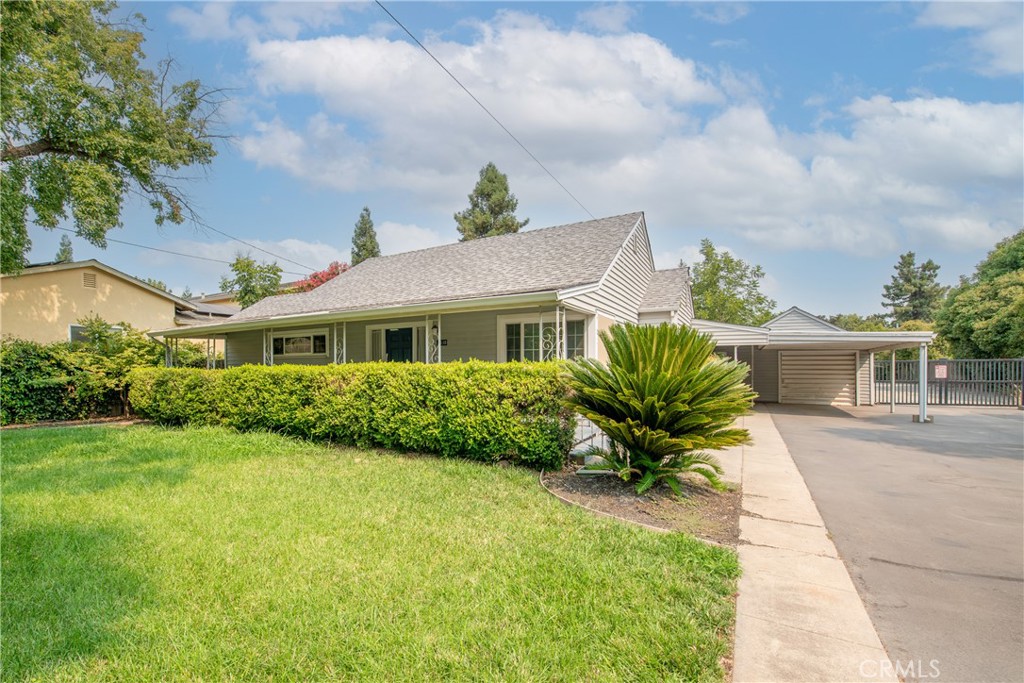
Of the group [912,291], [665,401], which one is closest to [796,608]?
[665,401]

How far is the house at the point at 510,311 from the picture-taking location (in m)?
9.81

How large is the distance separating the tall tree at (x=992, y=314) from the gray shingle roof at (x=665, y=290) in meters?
14.2

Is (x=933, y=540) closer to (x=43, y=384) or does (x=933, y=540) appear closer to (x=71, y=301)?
(x=43, y=384)

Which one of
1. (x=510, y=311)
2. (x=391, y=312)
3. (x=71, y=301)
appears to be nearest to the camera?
(x=391, y=312)

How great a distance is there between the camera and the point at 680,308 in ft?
47.8

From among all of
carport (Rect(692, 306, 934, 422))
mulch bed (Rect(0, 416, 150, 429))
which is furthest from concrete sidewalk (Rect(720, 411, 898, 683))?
mulch bed (Rect(0, 416, 150, 429))

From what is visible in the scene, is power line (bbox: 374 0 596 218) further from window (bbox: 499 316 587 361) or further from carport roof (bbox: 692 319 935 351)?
carport roof (bbox: 692 319 935 351)

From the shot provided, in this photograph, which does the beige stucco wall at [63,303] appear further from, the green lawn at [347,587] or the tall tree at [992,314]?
the tall tree at [992,314]

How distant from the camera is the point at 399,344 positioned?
41.4 ft

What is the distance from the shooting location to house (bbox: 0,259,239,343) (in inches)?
537

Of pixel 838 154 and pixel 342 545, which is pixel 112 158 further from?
pixel 838 154

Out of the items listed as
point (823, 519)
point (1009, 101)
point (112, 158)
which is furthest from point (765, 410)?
point (112, 158)

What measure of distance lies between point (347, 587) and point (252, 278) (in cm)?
2367

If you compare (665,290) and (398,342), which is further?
(665,290)
